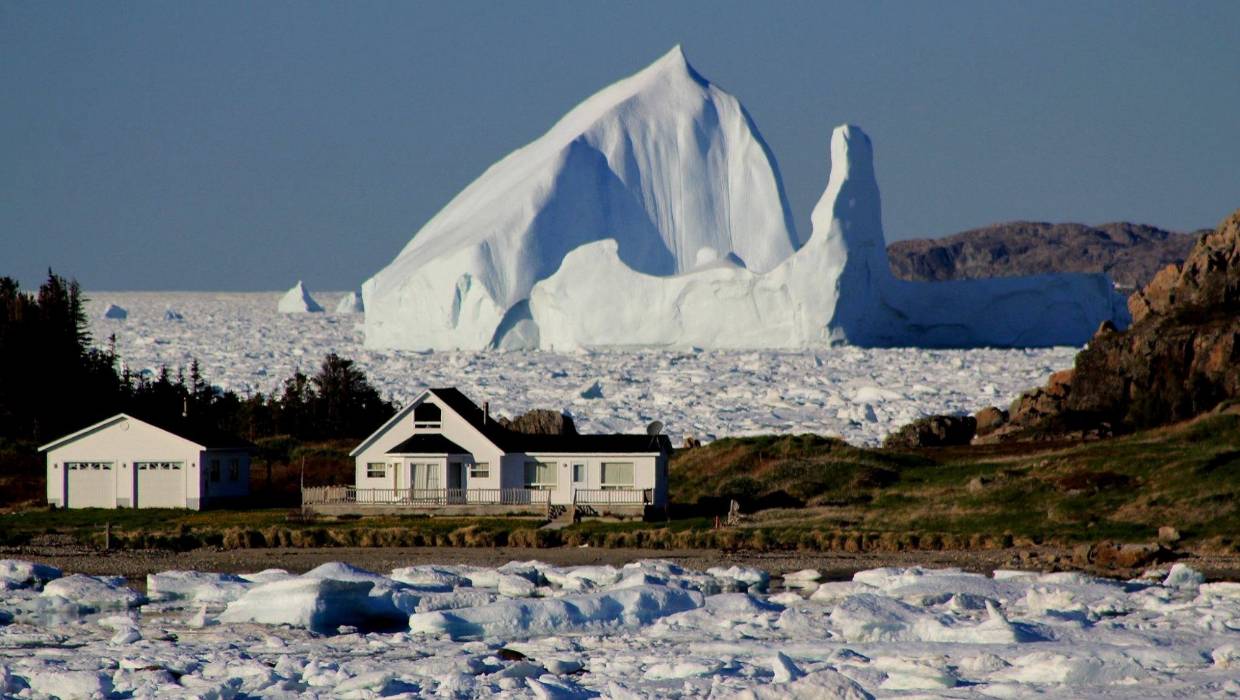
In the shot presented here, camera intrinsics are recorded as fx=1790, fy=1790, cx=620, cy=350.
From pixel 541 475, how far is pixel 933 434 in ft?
42.8

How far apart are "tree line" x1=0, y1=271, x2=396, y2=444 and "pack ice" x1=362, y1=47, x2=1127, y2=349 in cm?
2496

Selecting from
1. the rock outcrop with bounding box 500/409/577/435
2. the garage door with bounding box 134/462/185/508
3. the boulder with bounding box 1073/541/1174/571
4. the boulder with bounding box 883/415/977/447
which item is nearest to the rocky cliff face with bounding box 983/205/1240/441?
the boulder with bounding box 883/415/977/447

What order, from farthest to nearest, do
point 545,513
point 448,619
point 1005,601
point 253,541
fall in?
1. point 545,513
2. point 253,541
3. point 1005,601
4. point 448,619

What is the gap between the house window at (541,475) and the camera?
3225 centimetres

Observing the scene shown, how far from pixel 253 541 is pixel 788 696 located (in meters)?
16.3

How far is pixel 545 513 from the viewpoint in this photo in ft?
103

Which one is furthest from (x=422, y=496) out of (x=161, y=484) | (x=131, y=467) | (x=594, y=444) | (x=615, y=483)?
(x=131, y=467)

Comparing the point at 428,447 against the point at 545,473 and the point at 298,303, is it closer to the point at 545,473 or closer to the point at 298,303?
the point at 545,473

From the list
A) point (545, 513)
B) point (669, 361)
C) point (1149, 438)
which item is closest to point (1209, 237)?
point (1149, 438)

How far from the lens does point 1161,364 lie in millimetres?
39906

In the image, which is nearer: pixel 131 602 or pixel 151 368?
pixel 131 602

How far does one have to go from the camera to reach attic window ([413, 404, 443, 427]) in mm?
33000

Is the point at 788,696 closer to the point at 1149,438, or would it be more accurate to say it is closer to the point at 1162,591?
the point at 1162,591

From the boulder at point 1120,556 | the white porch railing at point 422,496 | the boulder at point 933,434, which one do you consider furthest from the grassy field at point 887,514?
the boulder at point 933,434
